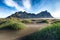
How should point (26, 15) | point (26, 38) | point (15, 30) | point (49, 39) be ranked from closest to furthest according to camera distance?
1. point (49, 39)
2. point (26, 38)
3. point (15, 30)
4. point (26, 15)

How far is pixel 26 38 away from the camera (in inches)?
Result: 262

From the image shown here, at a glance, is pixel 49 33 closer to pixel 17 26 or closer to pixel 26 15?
pixel 17 26

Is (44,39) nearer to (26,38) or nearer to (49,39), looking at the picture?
(49,39)

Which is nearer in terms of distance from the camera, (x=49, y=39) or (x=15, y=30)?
(x=49, y=39)

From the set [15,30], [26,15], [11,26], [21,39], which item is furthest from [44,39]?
[26,15]

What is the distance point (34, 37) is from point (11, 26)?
314cm

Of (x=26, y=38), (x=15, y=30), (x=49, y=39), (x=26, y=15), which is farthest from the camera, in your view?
(x=26, y=15)

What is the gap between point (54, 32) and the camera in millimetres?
6395

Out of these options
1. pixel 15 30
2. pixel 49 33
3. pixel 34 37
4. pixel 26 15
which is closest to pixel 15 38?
pixel 34 37

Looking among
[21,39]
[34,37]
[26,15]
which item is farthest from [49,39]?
[26,15]

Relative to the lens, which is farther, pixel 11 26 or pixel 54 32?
pixel 11 26

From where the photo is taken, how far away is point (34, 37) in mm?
6414

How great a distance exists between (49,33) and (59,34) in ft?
1.23

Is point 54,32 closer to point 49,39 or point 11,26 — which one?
point 49,39
